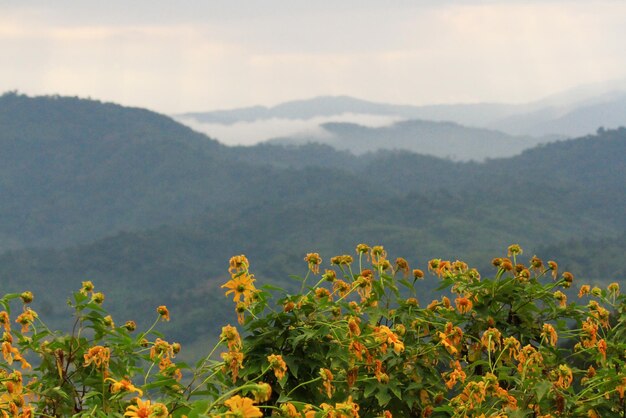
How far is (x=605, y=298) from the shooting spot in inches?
325

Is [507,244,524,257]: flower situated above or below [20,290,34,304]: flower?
above

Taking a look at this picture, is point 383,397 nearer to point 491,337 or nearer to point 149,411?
point 491,337

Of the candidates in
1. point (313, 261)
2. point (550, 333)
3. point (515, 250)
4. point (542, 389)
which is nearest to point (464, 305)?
point (550, 333)

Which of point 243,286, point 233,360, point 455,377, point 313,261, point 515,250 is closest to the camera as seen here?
point 233,360

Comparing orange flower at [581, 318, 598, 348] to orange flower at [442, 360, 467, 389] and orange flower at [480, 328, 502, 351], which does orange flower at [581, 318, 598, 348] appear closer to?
orange flower at [480, 328, 502, 351]

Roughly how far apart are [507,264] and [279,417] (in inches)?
140

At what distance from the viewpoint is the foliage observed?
6230 mm

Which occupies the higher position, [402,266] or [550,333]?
[402,266]

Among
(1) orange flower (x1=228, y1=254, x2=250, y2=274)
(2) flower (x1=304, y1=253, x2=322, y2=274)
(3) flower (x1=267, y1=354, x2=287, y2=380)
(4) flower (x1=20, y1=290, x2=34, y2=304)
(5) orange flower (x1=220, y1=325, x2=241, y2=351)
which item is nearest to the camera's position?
(3) flower (x1=267, y1=354, x2=287, y2=380)

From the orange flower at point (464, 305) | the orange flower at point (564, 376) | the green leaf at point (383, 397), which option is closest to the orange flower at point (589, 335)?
the orange flower at point (464, 305)

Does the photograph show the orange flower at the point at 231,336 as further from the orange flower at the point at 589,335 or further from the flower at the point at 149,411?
the orange flower at the point at 589,335

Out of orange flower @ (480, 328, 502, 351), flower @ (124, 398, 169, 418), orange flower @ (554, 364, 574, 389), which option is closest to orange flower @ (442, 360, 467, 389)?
orange flower @ (480, 328, 502, 351)

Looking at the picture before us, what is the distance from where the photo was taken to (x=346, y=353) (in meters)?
6.69

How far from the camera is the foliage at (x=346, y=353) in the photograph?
6.23m
